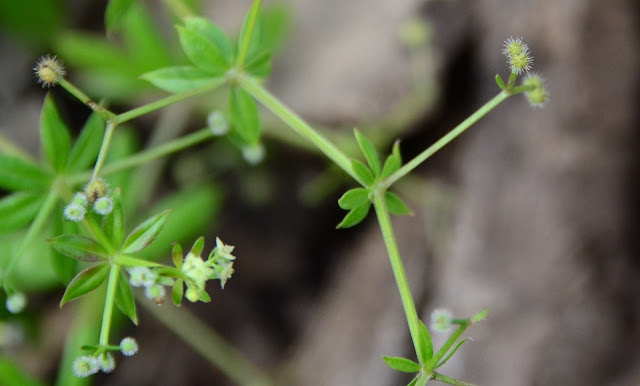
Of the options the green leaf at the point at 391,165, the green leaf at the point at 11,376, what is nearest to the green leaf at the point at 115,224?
the green leaf at the point at 391,165

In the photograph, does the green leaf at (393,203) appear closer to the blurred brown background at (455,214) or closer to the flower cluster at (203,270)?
the flower cluster at (203,270)

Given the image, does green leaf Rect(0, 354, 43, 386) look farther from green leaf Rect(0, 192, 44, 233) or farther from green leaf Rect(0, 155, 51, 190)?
green leaf Rect(0, 155, 51, 190)

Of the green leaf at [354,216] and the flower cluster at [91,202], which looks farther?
the green leaf at [354,216]

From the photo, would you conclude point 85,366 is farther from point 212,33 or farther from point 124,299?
point 212,33

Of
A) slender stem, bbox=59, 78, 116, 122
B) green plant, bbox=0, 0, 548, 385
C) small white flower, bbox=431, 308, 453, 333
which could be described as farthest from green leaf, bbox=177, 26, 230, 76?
small white flower, bbox=431, 308, 453, 333

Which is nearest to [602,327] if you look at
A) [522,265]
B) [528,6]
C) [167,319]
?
[522,265]

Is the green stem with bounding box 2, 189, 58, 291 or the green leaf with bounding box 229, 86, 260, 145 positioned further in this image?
the green leaf with bounding box 229, 86, 260, 145

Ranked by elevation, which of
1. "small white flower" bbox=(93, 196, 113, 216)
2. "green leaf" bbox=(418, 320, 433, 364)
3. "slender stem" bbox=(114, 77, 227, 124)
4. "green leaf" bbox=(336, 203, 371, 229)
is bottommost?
"green leaf" bbox=(418, 320, 433, 364)
